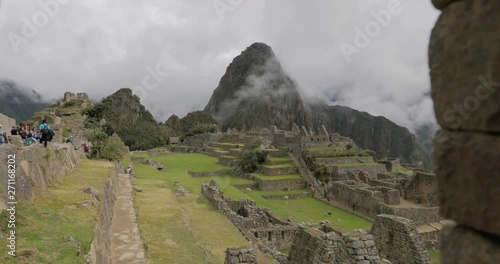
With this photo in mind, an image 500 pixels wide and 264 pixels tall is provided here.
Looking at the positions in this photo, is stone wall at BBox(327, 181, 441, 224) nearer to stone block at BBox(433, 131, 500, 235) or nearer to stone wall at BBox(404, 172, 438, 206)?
stone wall at BBox(404, 172, 438, 206)

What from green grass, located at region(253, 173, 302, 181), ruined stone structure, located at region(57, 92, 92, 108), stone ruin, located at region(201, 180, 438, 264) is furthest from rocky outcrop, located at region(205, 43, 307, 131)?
stone ruin, located at region(201, 180, 438, 264)

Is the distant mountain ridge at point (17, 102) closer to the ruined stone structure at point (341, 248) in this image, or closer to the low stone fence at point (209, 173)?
the low stone fence at point (209, 173)

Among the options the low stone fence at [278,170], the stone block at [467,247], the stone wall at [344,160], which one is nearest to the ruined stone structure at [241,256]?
the stone block at [467,247]

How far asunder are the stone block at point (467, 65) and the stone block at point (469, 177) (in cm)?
8

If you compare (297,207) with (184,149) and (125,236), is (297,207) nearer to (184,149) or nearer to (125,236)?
(125,236)

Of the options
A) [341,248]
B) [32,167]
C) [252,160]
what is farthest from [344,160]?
[32,167]

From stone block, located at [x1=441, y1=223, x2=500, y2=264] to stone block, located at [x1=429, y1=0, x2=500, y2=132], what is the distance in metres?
0.51

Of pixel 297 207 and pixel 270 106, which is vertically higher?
pixel 270 106

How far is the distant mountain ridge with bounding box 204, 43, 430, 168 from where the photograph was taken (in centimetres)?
14233

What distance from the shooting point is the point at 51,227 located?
6.68 meters

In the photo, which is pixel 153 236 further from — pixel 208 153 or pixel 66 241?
pixel 208 153

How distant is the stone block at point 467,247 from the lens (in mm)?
1679

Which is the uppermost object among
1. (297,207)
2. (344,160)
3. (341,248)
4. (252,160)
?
(344,160)

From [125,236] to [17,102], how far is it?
90.8ft
